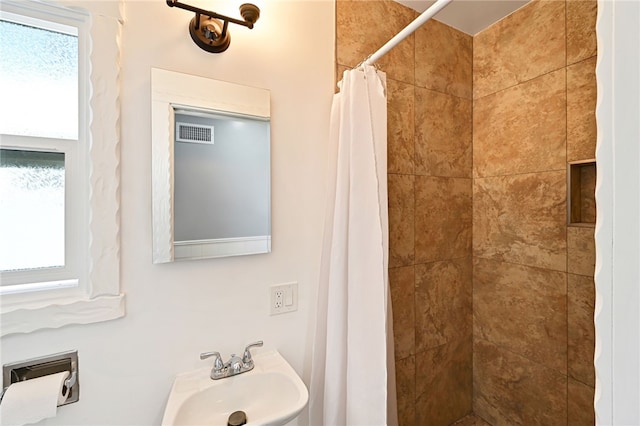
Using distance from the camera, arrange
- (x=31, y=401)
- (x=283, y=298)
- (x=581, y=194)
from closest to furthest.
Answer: (x=31, y=401), (x=283, y=298), (x=581, y=194)

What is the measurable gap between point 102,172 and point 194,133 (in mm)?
331

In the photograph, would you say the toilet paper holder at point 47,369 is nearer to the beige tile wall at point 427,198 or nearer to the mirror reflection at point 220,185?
the mirror reflection at point 220,185

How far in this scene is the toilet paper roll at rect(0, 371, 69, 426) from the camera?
830 millimetres

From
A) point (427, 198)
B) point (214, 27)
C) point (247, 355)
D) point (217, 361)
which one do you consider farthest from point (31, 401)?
point (427, 198)

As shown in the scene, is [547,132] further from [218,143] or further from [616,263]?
[218,143]

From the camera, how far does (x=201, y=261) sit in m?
1.16

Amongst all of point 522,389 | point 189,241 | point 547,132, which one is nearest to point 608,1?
point 189,241

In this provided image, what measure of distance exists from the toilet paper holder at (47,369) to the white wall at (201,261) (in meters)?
0.02

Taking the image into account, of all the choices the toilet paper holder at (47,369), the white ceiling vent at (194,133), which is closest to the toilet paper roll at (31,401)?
the toilet paper holder at (47,369)

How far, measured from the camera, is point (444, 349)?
5.95 ft

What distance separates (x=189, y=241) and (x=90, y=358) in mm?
488

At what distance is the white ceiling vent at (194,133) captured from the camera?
1.11 meters

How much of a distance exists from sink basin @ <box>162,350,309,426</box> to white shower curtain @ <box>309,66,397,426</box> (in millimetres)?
193

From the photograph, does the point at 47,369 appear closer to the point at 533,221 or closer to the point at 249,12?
the point at 249,12
